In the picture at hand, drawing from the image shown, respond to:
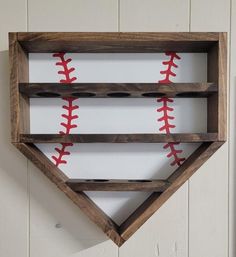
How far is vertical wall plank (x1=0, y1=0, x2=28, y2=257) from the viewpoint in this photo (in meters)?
0.65

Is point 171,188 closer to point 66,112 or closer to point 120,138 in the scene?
point 120,138

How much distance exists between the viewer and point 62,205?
657mm

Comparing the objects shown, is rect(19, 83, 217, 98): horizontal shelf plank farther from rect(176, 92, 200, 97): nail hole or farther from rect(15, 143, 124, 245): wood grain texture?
rect(15, 143, 124, 245): wood grain texture

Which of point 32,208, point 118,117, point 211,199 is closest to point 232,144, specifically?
point 211,199

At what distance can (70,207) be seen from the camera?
2.15ft

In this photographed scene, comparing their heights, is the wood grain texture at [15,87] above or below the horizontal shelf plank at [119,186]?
above

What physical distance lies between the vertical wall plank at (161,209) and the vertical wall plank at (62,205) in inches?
1.4

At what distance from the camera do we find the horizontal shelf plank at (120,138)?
1.88 ft

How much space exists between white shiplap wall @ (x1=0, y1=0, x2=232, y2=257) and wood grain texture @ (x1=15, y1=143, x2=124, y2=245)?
2.6 inches

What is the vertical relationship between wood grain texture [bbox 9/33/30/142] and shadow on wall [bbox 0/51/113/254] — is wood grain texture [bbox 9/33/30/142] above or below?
above

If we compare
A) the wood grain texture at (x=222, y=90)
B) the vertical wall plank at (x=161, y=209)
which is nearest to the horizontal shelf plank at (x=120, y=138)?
the wood grain texture at (x=222, y=90)

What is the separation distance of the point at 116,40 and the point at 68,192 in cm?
34
